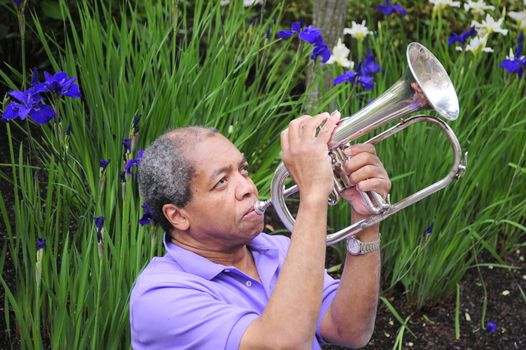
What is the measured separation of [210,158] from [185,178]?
0.25 ft

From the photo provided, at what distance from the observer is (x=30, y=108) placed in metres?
2.24

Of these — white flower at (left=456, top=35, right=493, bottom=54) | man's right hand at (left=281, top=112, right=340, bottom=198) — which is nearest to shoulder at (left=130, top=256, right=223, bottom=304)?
man's right hand at (left=281, top=112, right=340, bottom=198)

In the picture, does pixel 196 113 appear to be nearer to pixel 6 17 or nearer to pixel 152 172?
pixel 152 172

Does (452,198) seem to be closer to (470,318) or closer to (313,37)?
(470,318)

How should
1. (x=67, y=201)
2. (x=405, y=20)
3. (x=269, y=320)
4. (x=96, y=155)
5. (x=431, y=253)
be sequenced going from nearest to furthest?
1. (x=269, y=320)
2. (x=67, y=201)
3. (x=96, y=155)
4. (x=431, y=253)
5. (x=405, y=20)

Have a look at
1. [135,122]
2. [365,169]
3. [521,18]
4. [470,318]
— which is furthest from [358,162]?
[521,18]

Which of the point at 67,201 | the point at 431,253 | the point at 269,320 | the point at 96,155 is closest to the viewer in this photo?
the point at 269,320

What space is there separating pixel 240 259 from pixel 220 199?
A: 0.19 metres

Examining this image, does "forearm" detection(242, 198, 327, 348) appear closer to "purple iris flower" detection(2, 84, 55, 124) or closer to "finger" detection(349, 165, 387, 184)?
"finger" detection(349, 165, 387, 184)

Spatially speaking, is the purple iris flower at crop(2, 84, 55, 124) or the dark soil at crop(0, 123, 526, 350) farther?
the dark soil at crop(0, 123, 526, 350)

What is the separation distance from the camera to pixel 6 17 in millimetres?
4395

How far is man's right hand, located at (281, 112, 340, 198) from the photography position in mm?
1771

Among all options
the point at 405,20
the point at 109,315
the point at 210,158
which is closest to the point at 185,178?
the point at 210,158

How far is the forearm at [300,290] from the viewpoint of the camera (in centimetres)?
173
